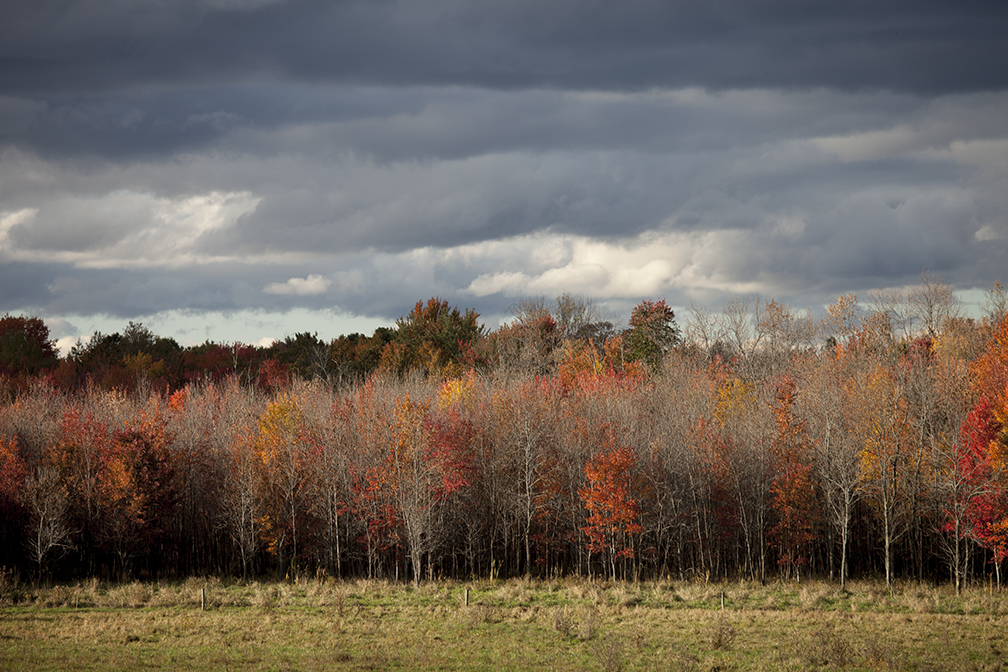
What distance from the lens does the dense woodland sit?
158 ft

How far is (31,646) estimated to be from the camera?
93.6 ft

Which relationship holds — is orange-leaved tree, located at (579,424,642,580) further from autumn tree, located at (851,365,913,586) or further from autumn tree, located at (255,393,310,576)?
autumn tree, located at (255,393,310,576)

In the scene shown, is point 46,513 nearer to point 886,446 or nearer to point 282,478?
point 282,478

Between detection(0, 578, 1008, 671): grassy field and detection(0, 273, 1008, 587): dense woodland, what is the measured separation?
18.9ft

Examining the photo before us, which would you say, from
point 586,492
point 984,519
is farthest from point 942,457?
point 586,492

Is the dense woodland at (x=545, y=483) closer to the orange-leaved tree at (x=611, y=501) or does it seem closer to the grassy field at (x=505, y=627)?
the orange-leaved tree at (x=611, y=501)

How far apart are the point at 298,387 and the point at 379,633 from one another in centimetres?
3996

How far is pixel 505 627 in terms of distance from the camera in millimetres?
32531

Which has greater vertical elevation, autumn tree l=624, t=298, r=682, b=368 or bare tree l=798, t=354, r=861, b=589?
autumn tree l=624, t=298, r=682, b=368

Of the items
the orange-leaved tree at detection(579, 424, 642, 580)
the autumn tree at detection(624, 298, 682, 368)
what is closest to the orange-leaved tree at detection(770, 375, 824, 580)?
A: the orange-leaved tree at detection(579, 424, 642, 580)

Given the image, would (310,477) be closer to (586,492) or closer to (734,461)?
(586,492)

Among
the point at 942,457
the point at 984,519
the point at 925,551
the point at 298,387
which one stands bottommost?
the point at 925,551

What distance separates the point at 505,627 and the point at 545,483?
67.3ft

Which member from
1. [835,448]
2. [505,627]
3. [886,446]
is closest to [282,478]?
[505,627]
